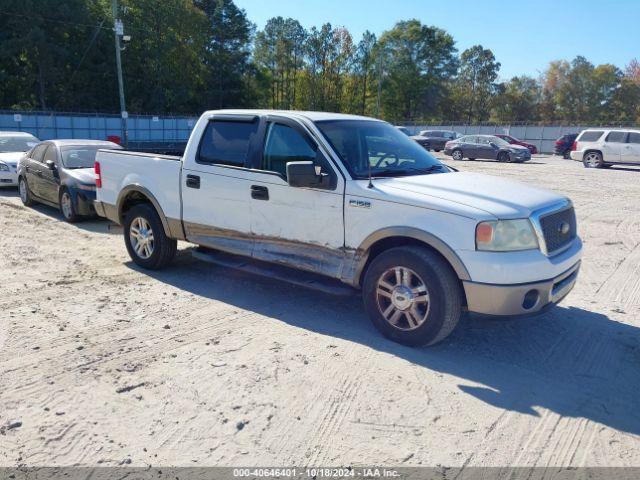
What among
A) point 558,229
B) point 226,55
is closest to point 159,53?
point 226,55

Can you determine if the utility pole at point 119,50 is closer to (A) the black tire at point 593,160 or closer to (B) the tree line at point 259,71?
(A) the black tire at point 593,160

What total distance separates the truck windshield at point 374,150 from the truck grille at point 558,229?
4.19ft

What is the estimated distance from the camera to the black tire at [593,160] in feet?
78.9

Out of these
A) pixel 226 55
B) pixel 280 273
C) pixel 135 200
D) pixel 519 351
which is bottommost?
pixel 519 351

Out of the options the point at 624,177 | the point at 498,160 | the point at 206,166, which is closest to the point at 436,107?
the point at 498,160

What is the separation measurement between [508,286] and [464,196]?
81cm

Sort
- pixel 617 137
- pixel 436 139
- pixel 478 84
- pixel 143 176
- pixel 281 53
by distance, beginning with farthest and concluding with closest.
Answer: pixel 478 84
pixel 281 53
pixel 436 139
pixel 617 137
pixel 143 176

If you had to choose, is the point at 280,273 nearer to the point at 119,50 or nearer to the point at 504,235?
the point at 504,235

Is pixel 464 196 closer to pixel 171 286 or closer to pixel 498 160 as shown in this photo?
pixel 171 286

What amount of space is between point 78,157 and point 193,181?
5702 millimetres

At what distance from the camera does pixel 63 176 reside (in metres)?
9.77

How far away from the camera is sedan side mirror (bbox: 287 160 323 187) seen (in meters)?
4.53

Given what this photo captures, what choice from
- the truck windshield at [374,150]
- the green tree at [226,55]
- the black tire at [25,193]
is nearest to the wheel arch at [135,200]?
the truck windshield at [374,150]

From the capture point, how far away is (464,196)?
13.9ft
